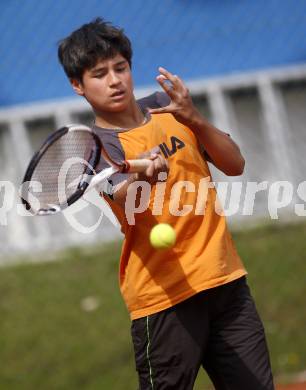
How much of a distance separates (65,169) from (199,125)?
601 millimetres

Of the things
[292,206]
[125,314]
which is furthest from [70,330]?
[292,206]

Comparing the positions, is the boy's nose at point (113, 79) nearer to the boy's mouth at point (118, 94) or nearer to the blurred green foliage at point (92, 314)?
the boy's mouth at point (118, 94)

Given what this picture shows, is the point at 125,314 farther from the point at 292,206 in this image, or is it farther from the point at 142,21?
the point at 142,21

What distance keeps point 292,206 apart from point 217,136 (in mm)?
3872

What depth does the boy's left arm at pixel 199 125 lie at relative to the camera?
335 centimetres

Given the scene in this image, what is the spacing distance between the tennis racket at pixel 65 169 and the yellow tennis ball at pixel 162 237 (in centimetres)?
22

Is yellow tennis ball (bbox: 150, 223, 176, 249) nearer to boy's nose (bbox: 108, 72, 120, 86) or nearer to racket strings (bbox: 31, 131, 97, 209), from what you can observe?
racket strings (bbox: 31, 131, 97, 209)

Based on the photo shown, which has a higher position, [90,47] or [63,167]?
[90,47]

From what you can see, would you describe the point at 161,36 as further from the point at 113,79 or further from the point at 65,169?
the point at 113,79

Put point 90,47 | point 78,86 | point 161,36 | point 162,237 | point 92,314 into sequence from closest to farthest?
point 162,237 → point 90,47 → point 78,86 → point 92,314 → point 161,36

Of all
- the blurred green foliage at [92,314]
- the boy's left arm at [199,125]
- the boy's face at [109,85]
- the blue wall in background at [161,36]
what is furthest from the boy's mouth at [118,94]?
the blue wall in background at [161,36]

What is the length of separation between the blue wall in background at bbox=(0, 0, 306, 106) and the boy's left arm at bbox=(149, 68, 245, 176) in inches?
139

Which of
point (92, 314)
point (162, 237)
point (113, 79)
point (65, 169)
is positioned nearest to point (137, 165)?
point (162, 237)

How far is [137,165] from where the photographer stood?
3.23 m
